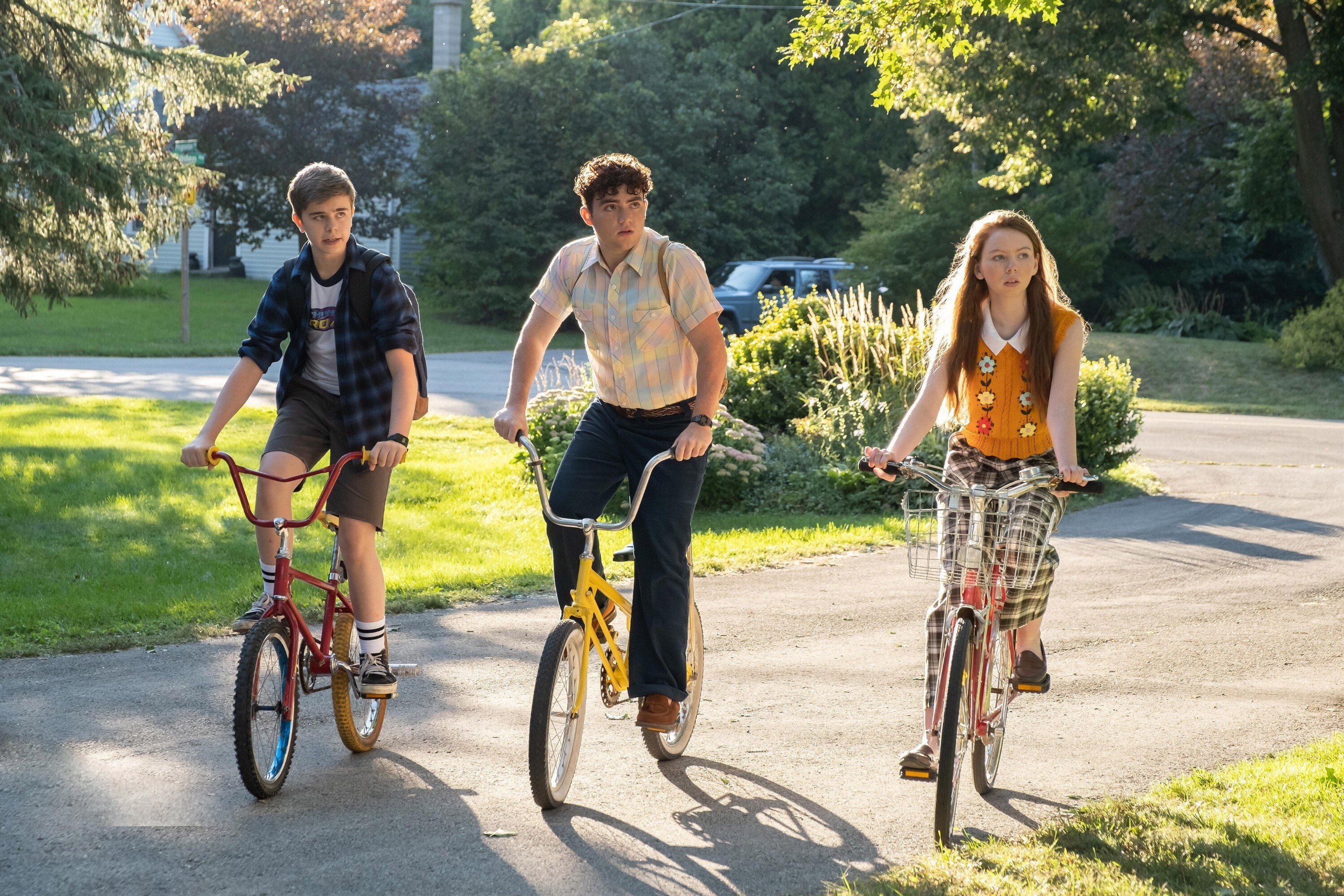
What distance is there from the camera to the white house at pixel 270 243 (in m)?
42.4

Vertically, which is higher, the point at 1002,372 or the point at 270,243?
the point at 270,243

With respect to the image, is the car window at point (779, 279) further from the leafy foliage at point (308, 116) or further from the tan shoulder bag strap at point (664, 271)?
the tan shoulder bag strap at point (664, 271)

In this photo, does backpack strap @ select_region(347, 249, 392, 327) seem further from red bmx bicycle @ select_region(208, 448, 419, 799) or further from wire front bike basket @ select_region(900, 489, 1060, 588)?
wire front bike basket @ select_region(900, 489, 1060, 588)

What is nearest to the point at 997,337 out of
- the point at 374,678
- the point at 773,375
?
the point at 374,678

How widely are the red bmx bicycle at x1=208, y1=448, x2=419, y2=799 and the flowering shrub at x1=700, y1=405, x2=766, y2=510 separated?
6.29 metres

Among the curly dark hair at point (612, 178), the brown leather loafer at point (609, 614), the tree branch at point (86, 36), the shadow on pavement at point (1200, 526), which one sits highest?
the tree branch at point (86, 36)

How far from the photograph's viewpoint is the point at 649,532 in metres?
4.58

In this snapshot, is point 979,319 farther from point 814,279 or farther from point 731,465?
point 814,279

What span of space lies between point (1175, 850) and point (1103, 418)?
8.79m

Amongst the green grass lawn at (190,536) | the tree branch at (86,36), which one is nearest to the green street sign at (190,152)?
the tree branch at (86,36)

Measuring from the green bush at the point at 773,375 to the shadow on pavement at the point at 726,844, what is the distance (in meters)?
8.74

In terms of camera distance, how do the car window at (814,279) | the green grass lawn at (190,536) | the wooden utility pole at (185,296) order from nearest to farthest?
the green grass lawn at (190,536)
the wooden utility pole at (185,296)
the car window at (814,279)

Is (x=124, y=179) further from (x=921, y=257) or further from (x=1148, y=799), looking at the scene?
(x=921, y=257)

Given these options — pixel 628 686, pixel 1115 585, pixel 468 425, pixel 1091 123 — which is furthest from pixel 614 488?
pixel 1091 123
